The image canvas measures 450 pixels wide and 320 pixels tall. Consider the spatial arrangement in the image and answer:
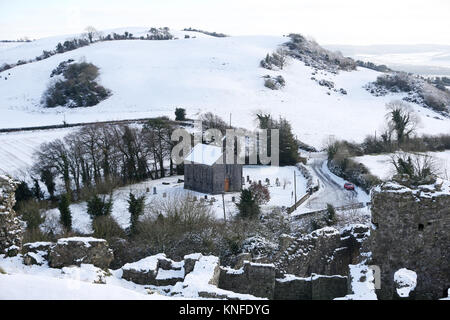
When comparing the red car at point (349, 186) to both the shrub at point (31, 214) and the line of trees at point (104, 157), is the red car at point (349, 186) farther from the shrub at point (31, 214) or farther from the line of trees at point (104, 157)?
the shrub at point (31, 214)

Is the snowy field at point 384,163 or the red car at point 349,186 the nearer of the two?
the red car at point 349,186

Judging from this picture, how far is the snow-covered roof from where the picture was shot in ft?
136

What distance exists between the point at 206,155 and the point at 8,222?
29272 millimetres

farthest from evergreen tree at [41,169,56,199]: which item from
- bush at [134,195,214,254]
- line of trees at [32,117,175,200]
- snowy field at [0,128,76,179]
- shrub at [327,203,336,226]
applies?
shrub at [327,203,336,226]

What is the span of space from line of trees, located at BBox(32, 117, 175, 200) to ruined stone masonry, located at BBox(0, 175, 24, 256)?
953 inches

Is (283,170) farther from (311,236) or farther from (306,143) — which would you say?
(311,236)

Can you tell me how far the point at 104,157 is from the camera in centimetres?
4488

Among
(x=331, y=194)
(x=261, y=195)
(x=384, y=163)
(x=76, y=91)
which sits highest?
(x=76, y=91)

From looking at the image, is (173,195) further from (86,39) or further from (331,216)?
(86,39)

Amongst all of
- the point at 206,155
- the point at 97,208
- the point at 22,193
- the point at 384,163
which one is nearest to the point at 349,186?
the point at 384,163

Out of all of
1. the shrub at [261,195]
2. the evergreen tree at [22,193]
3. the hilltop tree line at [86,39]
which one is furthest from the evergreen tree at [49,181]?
the hilltop tree line at [86,39]

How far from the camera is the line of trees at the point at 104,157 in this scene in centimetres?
4156

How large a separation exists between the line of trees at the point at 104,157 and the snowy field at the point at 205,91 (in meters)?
19.0
